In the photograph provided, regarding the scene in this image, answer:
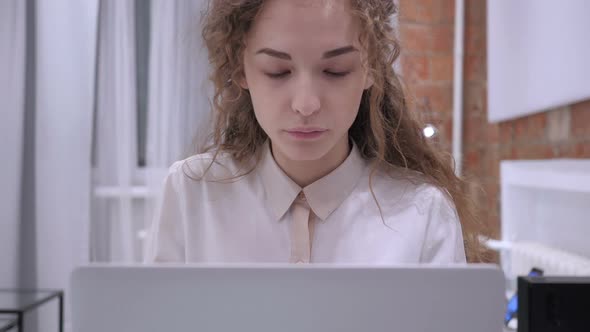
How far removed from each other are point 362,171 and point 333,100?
23 cm

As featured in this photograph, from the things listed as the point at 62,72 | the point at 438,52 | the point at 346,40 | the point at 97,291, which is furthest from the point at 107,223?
the point at 97,291

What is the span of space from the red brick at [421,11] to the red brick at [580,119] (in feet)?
3.02

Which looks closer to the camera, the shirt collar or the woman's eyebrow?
the woman's eyebrow

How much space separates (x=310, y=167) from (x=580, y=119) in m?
0.94

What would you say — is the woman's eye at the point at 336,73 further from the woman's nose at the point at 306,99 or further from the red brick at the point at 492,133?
the red brick at the point at 492,133

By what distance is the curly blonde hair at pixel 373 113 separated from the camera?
881 mm

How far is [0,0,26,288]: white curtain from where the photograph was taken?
7.06ft

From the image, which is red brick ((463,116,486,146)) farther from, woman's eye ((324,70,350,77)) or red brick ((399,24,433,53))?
woman's eye ((324,70,350,77))

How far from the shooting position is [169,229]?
3.24 ft

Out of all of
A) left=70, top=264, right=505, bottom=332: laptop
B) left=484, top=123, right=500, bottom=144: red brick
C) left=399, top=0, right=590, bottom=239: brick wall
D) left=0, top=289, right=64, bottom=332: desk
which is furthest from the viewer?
left=399, top=0, right=590, bottom=239: brick wall

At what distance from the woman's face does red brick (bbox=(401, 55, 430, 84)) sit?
56.9 inches

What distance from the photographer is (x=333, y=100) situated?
0.81 meters

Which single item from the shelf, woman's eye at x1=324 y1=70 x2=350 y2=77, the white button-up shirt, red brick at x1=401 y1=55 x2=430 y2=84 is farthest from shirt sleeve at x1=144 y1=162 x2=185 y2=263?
red brick at x1=401 y1=55 x2=430 y2=84

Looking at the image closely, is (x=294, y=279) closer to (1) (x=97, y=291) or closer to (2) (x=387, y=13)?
(1) (x=97, y=291)
